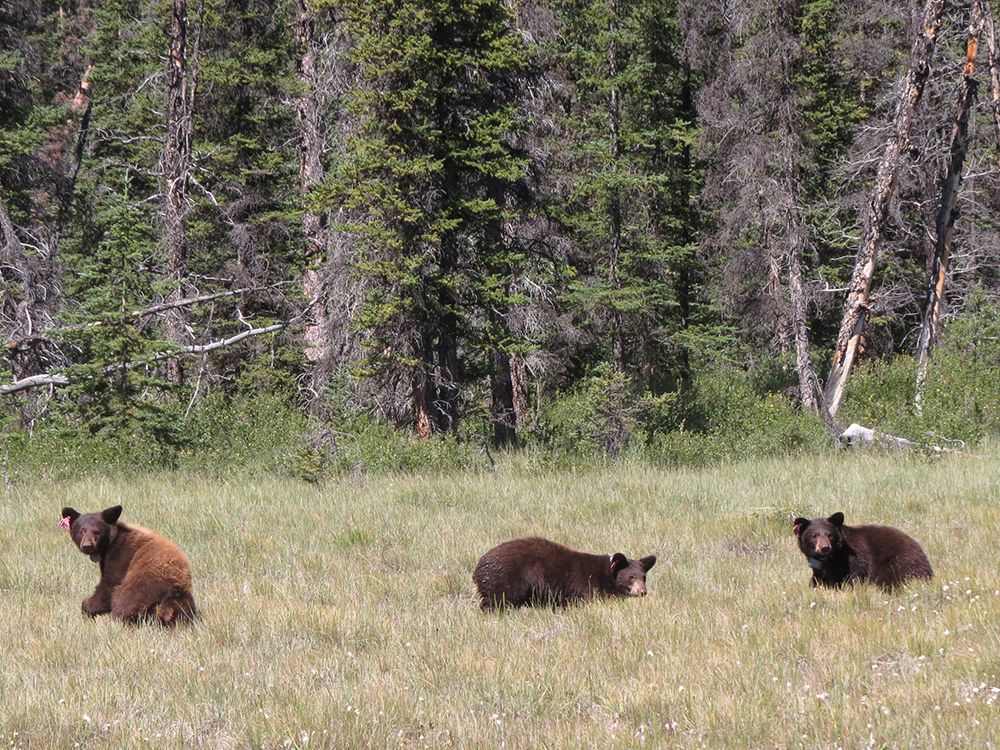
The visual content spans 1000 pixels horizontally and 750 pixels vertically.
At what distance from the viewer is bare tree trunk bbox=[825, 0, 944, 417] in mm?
18547

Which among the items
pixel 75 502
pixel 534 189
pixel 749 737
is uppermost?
pixel 534 189

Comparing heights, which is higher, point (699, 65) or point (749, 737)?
point (699, 65)

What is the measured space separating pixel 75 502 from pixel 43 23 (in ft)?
115

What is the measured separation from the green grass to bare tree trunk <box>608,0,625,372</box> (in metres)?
13.6

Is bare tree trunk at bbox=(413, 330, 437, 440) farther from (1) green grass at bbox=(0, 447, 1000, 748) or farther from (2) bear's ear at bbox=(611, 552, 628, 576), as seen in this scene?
(2) bear's ear at bbox=(611, 552, 628, 576)

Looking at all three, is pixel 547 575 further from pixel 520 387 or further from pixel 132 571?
pixel 520 387

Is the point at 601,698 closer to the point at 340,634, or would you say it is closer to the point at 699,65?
the point at 340,634

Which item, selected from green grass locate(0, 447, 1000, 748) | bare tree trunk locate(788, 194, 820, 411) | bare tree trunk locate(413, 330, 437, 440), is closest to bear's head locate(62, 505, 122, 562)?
green grass locate(0, 447, 1000, 748)

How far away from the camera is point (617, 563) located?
795 centimetres

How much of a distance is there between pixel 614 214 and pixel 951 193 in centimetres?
816

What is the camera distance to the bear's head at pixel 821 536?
7.51 metres

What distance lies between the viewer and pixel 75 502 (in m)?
12.4

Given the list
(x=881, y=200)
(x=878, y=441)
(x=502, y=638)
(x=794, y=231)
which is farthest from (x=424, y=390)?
(x=794, y=231)

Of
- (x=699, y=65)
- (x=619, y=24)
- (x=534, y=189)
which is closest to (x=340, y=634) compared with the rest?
(x=534, y=189)
